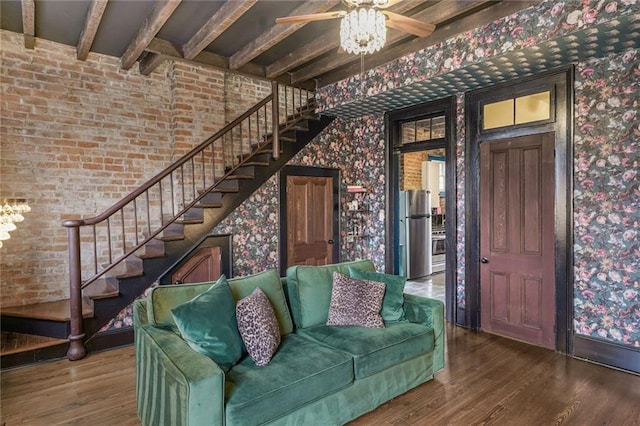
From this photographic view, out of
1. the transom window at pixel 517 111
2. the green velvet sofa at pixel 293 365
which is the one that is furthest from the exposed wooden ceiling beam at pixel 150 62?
the transom window at pixel 517 111

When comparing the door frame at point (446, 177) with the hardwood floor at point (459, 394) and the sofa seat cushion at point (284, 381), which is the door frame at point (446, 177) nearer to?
the hardwood floor at point (459, 394)

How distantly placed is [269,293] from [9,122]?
11.3 ft

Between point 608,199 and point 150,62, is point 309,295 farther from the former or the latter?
point 150,62

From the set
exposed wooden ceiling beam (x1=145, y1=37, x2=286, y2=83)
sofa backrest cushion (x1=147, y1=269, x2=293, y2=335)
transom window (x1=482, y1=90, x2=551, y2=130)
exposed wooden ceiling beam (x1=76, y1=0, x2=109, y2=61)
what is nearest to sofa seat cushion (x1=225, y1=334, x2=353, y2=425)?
sofa backrest cushion (x1=147, y1=269, x2=293, y2=335)

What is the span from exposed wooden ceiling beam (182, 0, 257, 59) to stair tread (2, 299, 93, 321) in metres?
2.95

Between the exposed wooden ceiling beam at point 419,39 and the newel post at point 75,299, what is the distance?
322cm

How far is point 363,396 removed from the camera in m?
2.53

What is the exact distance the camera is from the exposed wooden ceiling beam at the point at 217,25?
3.13 m

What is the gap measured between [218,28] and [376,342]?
10.3 feet

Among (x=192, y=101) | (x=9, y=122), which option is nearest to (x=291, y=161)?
(x=192, y=101)

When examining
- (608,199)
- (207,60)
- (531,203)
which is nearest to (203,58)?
(207,60)

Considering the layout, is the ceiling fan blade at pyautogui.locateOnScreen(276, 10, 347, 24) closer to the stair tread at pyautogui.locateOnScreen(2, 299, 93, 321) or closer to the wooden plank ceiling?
the wooden plank ceiling

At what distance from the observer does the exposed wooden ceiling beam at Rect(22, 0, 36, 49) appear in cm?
316

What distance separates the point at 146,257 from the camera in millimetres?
3887
